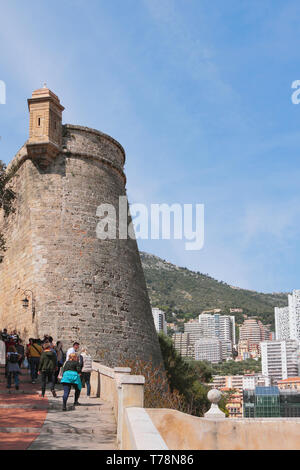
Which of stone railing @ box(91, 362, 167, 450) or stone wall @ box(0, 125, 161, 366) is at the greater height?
stone wall @ box(0, 125, 161, 366)

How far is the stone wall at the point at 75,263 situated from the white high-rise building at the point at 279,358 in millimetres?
174309

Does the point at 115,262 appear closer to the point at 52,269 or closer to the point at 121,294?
the point at 121,294

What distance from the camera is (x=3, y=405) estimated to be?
11.1 meters

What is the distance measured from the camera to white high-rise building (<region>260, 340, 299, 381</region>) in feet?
624

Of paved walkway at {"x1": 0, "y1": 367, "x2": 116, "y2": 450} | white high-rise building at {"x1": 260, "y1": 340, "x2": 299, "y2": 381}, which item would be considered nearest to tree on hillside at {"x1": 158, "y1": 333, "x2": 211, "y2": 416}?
paved walkway at {"x1": 0, "y1": 367, "x2": 116, "y2": 450}

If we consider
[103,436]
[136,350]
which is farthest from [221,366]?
[103,436]

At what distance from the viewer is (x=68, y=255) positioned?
21.1m

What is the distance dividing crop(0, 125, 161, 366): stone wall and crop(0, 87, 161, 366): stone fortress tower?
40 mm

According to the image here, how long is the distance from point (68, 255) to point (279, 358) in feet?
608

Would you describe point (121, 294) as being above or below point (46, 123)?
below

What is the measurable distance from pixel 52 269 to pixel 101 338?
336cm

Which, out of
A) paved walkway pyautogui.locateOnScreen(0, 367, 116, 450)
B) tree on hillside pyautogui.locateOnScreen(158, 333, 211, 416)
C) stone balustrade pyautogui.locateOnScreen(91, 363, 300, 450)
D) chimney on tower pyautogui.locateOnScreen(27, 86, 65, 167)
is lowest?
tree on hillside pyautogui.locateOnScreen(158, 333, 211, 416)

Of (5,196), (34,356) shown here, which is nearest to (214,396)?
(34,356)

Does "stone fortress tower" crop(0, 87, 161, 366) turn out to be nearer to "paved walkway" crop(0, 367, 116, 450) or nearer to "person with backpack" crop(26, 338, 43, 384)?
"person with backpack" crop(26, 338, 43, 384)
